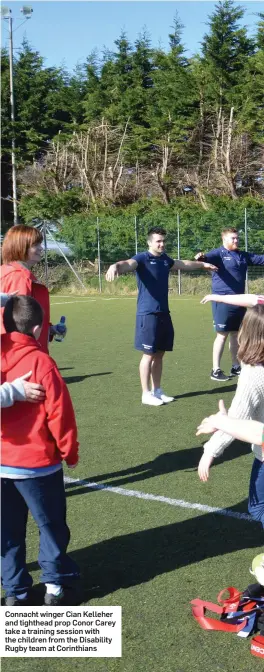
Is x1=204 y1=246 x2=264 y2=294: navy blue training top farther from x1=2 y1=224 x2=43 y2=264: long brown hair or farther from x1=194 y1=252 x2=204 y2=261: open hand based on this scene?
x1=2 y1=224 x2=43 y2=264: long brown hair

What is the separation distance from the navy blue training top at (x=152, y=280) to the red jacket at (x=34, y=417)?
5112 millimetres

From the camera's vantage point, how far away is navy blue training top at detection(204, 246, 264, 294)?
10.3 meters

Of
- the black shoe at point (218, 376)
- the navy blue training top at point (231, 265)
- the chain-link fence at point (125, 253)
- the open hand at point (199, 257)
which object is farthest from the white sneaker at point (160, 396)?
the chain-link fence at point (125, 253)

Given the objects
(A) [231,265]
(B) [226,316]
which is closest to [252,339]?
(B) [226,316]

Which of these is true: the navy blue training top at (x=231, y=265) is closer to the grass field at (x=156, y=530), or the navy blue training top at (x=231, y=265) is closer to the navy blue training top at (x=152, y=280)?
the grass field at (x=156, y=530)

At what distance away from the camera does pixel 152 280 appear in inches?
347

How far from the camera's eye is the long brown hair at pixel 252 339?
372cm

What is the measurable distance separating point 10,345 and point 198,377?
703 centimetres

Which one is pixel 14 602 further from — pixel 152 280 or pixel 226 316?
pixel 226 316

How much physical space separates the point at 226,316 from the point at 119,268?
2642 mm

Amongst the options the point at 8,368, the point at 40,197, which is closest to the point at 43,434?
A: the point at 8,368

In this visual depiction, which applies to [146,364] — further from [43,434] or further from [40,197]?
[40,197]

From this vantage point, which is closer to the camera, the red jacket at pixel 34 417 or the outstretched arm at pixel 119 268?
the red jacket at pixel 34 417

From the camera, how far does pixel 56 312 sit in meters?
20.9
